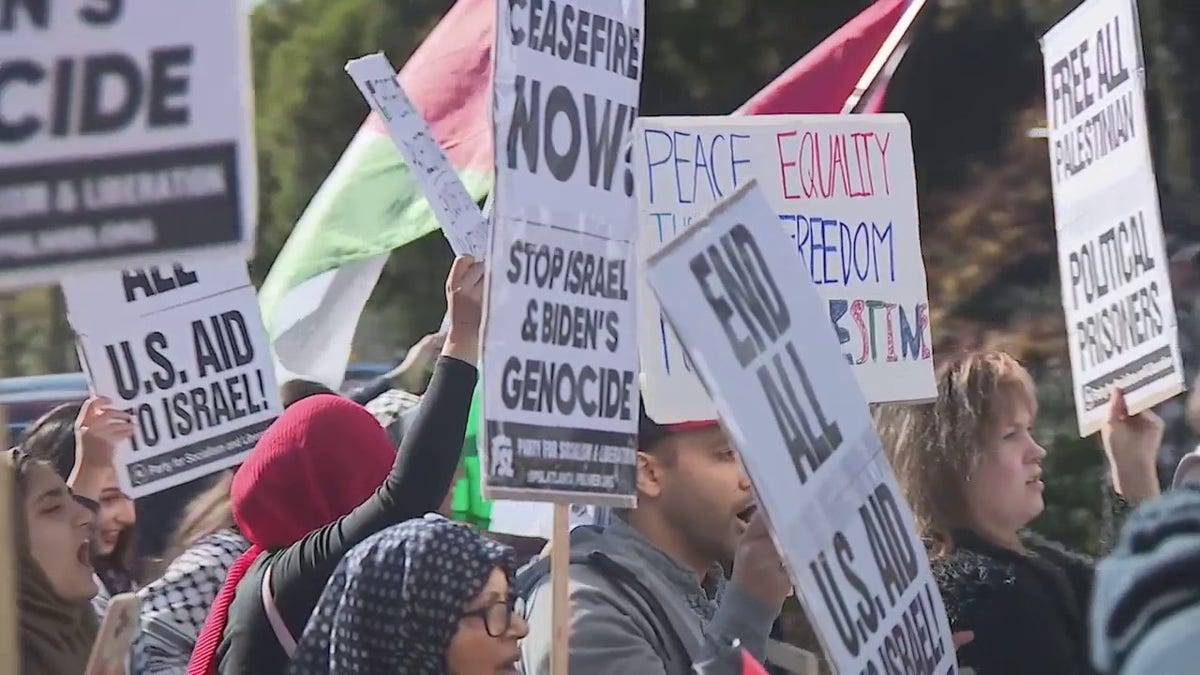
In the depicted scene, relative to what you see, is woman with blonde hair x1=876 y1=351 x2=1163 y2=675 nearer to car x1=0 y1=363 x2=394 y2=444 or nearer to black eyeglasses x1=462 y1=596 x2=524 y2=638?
black eyeglasses x1=462 y1=596 x2=524 y2=638

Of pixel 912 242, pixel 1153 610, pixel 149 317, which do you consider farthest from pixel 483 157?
pixel 1153 610

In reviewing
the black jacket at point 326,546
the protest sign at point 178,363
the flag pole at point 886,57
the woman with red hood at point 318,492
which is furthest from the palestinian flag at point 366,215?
the black jacket at point 326,546

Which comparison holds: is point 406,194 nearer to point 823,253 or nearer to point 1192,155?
point 823,253

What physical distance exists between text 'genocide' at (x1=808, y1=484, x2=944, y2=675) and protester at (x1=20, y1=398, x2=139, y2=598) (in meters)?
2.12

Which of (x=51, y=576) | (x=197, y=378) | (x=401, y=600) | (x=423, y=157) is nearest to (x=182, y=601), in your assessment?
(x=51, y=576)

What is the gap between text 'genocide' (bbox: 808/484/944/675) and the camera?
3.18 meters

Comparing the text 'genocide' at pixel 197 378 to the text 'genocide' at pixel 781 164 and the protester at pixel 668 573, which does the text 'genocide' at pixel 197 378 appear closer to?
the text 'genocide' at pixel 781 164

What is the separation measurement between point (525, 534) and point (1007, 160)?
6333 mm

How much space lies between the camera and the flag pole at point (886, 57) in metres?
5.94

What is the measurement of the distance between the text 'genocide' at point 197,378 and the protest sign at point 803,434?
2498 millimetres

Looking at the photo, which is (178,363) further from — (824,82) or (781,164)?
(824,82)

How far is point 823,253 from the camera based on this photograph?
4.75 m

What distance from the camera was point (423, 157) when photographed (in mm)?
4777

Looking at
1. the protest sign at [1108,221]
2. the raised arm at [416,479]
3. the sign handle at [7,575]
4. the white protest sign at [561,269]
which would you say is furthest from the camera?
the protest sign at [1108,221]
